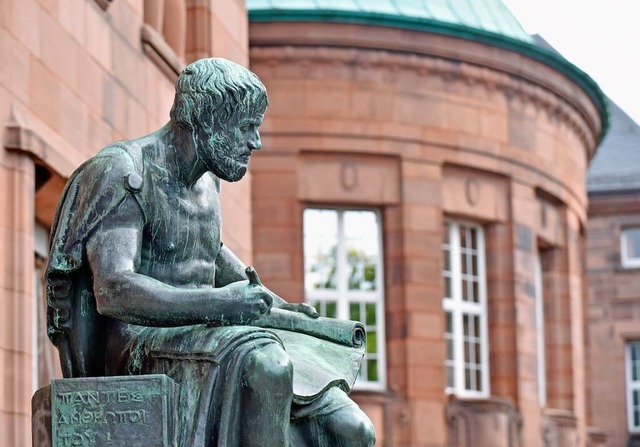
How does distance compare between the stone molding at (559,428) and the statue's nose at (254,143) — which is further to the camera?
the stone molding at (559,428)

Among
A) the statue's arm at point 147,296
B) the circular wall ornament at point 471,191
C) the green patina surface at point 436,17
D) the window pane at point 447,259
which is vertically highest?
the green patina surface at point 436,17

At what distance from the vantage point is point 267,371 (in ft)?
21.9

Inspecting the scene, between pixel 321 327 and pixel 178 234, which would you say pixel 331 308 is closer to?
pixel 321 327

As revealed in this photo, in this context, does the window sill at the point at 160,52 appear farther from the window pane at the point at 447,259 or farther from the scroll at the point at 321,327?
the window pane at the point at 447,259

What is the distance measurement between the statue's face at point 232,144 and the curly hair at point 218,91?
0.03 m

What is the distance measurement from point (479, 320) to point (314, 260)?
3.38 metres

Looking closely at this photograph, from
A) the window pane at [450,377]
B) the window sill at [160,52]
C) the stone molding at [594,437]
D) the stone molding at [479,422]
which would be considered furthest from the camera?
the stone molding at [594,437]

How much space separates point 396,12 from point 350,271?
4115 millimetres

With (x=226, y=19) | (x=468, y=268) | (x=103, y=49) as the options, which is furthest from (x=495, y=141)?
(x=103, y=49)

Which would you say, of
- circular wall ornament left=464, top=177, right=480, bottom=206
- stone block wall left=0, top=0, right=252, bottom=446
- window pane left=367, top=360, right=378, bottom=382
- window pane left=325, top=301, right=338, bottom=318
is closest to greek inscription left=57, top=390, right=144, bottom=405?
stone block wall left=0, top=0, right=252, bottom=446

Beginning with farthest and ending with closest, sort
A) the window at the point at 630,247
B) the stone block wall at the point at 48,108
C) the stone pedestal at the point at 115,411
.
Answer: the window at the point at 630,247 < the stone block wall at the point at 48,108 < the stone pedestal at the point at 115,411

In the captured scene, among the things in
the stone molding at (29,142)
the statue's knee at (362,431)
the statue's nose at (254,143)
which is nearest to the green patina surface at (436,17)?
the stone molding at (29,142)

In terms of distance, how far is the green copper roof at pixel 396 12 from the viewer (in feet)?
105

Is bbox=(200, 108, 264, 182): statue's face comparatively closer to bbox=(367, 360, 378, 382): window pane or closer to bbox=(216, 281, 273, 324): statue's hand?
bbox=(216, 281, 273, 324): statue's hand
